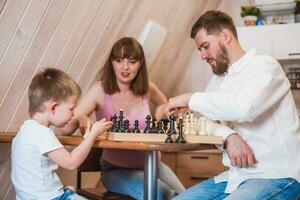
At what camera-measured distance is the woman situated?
2299 mm

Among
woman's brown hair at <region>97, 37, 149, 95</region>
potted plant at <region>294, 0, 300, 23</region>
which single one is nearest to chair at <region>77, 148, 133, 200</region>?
woman's brown hair at <region>97, 37, 149, 95</region>

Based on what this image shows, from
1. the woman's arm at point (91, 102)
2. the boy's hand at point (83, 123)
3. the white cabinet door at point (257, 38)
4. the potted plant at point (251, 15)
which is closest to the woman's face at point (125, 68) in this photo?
the woman's arm at point (91, 102)

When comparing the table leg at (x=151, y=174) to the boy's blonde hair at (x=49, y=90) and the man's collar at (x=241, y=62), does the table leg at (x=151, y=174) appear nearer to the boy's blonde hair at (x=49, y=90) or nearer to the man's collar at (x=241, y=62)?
the boy's blonde hair at (x=49, y=90)

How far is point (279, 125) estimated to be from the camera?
1.69 metres

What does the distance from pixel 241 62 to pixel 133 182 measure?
805 millimetres

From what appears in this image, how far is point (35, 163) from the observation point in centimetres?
169

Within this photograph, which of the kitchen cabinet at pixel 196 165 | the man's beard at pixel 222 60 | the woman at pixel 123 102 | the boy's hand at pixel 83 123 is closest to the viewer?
the man's beard at pixel 222 60

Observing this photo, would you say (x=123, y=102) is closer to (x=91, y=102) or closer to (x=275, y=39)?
(x=91, y=102)

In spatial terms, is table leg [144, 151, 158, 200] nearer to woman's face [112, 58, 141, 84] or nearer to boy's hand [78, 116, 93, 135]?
boy's hand [78, 116, 93, 135]

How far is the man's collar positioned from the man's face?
7 cm

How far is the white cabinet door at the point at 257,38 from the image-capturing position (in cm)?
367

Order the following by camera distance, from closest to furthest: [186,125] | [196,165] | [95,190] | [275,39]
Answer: [186,125]
[95,190]
[196,165]
[275,39]

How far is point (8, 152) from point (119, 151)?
588 mm

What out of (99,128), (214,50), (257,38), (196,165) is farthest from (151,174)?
(257,38)
